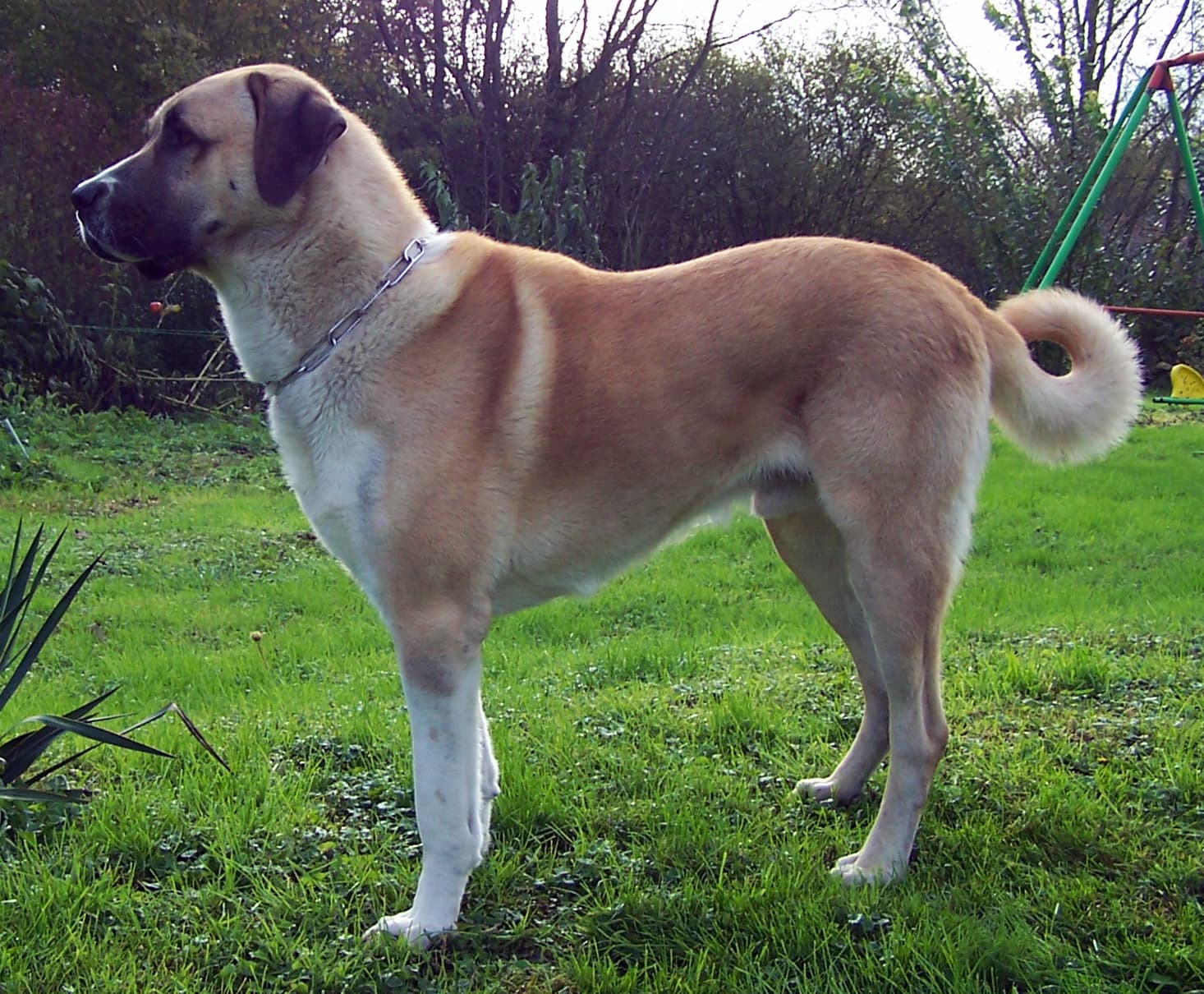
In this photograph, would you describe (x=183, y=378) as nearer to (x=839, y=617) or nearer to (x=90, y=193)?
(x=90, y=193)

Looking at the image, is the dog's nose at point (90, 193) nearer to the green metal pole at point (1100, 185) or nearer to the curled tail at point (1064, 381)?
the curled tail at point (1064, 381)

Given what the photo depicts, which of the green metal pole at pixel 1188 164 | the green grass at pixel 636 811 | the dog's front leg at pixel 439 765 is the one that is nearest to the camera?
the green grass at pixel 636 811

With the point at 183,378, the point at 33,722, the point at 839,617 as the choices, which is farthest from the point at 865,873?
the point at 183,378

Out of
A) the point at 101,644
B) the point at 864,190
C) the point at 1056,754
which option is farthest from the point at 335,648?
the point at 864,190

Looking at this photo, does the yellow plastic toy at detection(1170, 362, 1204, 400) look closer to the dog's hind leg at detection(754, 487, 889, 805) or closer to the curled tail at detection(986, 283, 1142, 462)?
the curled tail at detection(986, 283, 1142, 462)

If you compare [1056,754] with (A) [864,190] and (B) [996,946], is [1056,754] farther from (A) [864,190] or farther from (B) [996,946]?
(A) [864,190]

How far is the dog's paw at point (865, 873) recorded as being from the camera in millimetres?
2439

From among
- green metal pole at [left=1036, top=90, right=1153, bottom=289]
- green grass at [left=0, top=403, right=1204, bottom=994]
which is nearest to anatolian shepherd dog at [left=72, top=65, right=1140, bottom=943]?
green grass at [left=0, top=403, right=1204, bottom=994]

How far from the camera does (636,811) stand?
280 centimetres

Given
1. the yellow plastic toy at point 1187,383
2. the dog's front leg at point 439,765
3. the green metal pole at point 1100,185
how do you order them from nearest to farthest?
the dog's front leg at point 439,765, the green metal pole at point 1100,185, the yellow plastic toy at point 1187,383

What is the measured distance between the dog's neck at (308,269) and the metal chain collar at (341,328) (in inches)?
0.6

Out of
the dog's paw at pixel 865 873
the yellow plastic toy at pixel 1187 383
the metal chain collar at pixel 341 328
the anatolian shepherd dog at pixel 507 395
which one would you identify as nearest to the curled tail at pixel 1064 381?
the anatolian shepherd dog at pixel 507 395

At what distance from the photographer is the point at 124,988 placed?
6.90 feet

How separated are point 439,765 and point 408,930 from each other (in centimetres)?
36
